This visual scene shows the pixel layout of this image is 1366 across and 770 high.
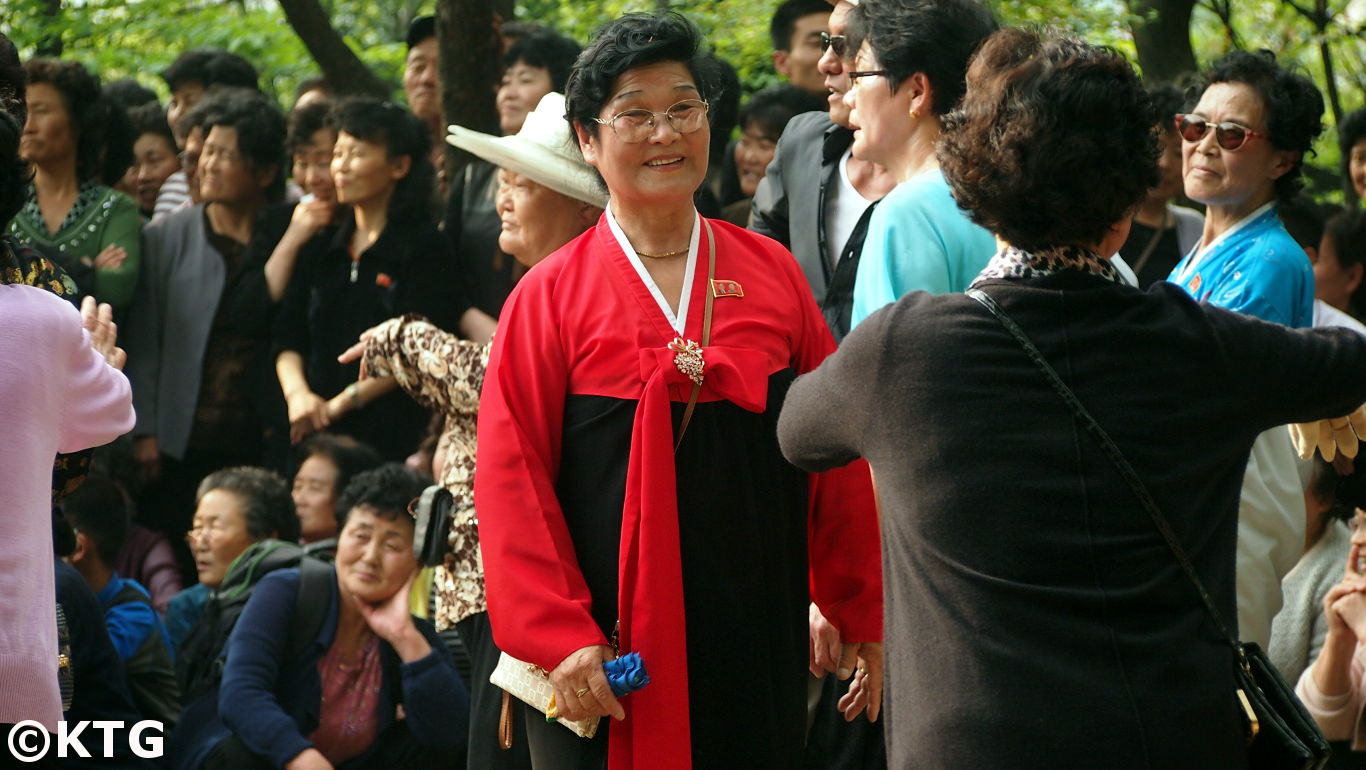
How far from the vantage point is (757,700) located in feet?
11.1

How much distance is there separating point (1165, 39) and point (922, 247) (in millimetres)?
5556

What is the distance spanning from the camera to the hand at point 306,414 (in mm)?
6336

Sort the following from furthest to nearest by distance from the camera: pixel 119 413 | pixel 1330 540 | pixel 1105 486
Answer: pixel 1330 540 < pixel 119 413 < pixel 1105 486

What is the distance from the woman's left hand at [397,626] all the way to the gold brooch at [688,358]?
2793 mm

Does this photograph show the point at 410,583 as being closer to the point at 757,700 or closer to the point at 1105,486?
the point at 757,700

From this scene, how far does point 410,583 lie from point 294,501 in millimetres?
972

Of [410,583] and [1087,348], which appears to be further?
[410,583]

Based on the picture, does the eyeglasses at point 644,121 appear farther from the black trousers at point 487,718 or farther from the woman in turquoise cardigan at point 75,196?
the woman in turquoise cardigan at point 75,196

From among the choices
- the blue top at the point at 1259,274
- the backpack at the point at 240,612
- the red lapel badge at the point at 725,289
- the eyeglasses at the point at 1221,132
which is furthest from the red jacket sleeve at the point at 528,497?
the backpack at the point at 240,612

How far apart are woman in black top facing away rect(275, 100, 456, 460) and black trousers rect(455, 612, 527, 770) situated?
2262 millimetres

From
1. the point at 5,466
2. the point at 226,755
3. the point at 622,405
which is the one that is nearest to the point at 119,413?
the point at 5,466

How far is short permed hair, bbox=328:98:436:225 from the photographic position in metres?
6.57

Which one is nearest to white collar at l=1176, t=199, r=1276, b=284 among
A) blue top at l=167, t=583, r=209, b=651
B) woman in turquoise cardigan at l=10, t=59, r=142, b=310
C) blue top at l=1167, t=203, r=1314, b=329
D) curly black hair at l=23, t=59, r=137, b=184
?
blue top at l=1167, t=203, r=1314, b=329

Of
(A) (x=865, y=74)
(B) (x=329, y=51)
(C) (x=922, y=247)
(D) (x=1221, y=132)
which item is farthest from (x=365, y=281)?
(C) (x=922, y=247)
